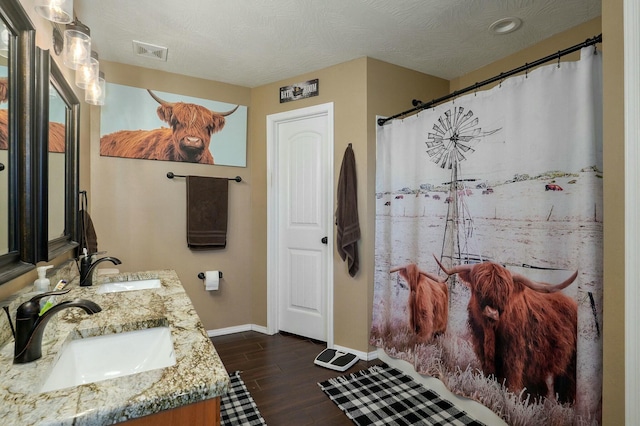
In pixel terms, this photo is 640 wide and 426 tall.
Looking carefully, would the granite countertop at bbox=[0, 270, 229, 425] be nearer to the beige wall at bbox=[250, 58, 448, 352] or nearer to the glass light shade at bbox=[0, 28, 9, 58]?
the glass light shade at bbox=[0, 28, 9, 58]

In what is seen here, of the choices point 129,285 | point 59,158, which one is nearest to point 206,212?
point 129,285

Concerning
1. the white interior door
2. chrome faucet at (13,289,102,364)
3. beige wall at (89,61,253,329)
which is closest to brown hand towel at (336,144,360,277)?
the white interior door

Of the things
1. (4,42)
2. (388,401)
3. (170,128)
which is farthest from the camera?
(170,128)

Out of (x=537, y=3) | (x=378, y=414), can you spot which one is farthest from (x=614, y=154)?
(x=378, y=414)

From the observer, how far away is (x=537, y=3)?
6.32 feet

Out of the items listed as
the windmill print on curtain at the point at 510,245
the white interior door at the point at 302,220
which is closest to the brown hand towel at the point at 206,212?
the white interior door at the point at 302,220

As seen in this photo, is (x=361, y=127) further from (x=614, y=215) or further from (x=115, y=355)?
(x=115, y=355)

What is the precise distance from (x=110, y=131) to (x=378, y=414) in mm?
2859

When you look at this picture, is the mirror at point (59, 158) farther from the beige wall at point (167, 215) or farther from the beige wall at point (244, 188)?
the beige wall at point (167, 215)

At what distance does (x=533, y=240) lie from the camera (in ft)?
5.19

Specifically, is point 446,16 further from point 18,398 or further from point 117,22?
point 18,398

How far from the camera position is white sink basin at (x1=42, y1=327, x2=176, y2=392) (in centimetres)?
99

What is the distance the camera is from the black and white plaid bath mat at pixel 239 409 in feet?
5.93

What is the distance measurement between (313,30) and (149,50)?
128 cm
